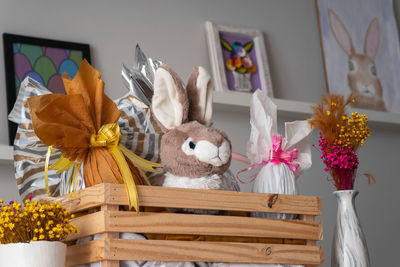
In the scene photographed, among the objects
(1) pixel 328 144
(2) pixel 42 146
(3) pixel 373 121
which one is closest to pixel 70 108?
(2) pixel 42 146

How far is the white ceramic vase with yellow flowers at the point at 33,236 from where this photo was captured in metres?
0.96

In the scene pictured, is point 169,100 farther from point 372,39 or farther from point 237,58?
point 372,39

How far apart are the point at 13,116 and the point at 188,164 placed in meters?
0.36

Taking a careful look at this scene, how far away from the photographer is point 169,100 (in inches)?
46.7

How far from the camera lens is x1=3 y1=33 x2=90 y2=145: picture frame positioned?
169 cm

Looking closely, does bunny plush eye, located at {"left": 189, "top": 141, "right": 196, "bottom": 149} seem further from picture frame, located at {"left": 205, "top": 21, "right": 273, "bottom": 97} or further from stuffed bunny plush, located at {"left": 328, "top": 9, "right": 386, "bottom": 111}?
stuffed bunny plush, located at {"left": 328, "top": 9, "right": 386, "bottom": 111}

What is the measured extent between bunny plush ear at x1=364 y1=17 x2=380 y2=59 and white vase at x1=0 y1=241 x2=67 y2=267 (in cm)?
173

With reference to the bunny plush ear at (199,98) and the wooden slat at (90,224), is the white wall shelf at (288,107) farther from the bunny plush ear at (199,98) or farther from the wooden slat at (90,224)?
the wooden slat at (90,224)

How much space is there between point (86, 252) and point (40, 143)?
265mm

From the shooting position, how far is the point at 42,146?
120 centimetres

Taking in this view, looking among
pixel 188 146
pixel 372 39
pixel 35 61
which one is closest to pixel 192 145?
pixel 188 146

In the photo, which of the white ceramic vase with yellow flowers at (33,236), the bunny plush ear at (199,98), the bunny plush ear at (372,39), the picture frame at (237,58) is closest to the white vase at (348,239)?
the bunny plush ear at (199,98)

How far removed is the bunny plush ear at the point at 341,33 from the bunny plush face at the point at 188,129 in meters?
1.26

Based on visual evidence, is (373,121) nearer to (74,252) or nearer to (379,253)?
(379,253)
